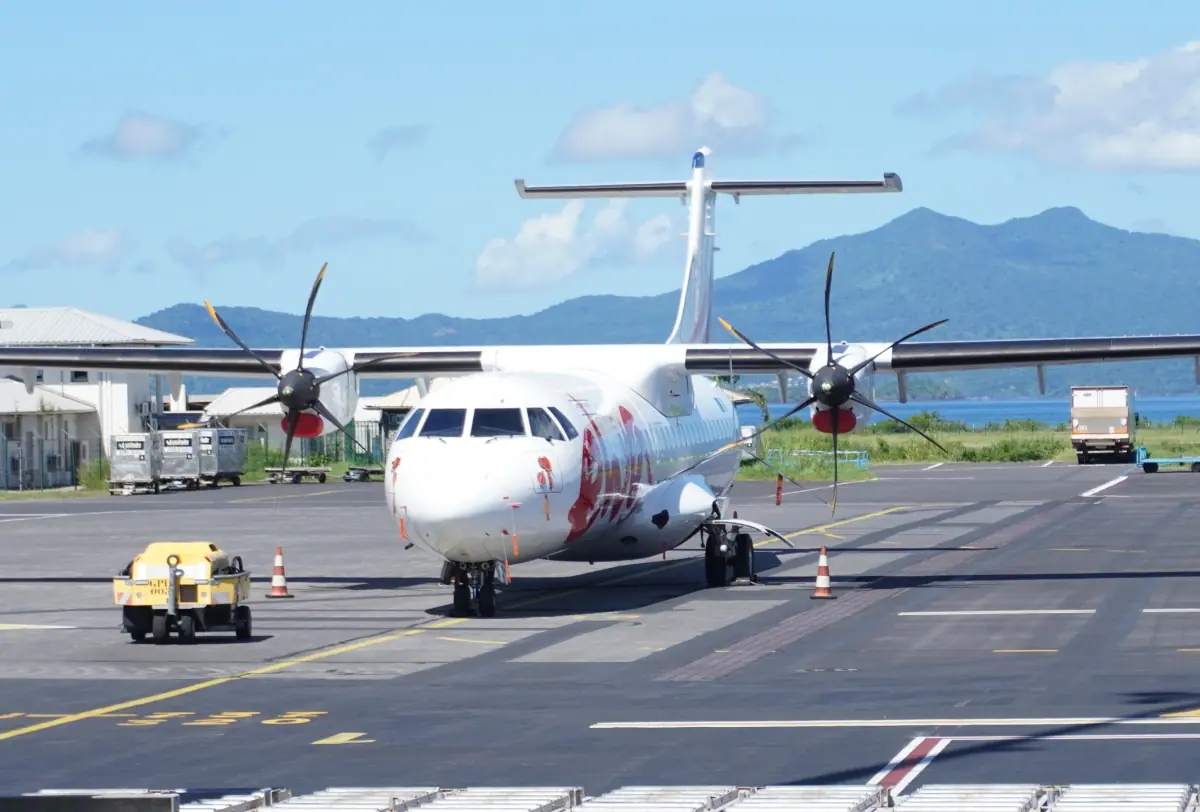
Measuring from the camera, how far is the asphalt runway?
38.2ft

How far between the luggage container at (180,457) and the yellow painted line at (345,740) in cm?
5497

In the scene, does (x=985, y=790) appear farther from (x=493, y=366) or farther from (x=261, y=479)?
(x=261, y=479)

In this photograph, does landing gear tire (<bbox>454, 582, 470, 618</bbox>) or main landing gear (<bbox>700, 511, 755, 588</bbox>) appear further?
main landing gear (<bbox>700, 511, 755, 588</bbox>)

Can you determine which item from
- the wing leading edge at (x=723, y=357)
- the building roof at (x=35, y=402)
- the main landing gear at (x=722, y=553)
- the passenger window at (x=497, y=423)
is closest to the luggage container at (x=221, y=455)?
the building roof at (x=35, y=402)

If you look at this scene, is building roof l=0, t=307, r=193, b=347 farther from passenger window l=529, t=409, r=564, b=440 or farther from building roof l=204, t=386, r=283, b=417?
passenger window l=529, t=409, r=564, b=440

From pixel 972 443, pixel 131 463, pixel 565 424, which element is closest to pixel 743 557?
pixel 565 424

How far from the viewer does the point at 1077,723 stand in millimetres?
12977

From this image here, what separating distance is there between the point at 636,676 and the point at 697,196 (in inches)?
732

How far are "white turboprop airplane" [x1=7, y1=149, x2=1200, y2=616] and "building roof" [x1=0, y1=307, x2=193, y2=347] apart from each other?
52.6 metres

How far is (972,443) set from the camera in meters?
108

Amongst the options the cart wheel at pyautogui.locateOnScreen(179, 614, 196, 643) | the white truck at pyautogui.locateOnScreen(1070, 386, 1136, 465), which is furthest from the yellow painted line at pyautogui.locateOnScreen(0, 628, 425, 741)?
the white truck at pyautogui.locateOnScreen(1070, 386, 1136, 465)

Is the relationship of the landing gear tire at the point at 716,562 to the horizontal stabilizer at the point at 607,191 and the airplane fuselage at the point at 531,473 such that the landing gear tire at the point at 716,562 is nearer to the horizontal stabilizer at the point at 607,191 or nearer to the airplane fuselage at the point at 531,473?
the airplane fuselage at the point at 531,473

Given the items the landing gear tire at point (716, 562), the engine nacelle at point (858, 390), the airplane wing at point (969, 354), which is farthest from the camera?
the landing gear tire at point (716, 562)

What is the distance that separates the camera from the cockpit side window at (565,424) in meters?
21.5
